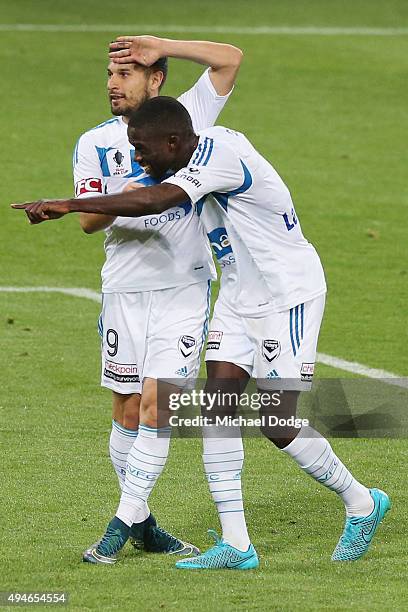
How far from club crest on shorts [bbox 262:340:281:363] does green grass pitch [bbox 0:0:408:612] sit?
34.3 inches

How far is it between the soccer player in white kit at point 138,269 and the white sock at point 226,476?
1.01ft

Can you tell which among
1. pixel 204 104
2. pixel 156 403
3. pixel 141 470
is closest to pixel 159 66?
pixel 204 104

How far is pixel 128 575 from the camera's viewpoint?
6.37 m

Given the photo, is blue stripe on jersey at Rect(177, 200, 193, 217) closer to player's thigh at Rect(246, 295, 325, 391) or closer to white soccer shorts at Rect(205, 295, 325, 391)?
white soccer shorts at Rect(205, 295, 325, 391)

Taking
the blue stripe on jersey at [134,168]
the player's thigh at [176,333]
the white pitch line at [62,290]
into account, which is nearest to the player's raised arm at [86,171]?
the blue stripe on jersey at [134,168]

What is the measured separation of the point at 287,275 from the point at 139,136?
0.86 m

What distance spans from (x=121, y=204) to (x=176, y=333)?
728mm

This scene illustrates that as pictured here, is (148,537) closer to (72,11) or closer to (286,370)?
(286,370)

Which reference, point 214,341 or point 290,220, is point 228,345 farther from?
point 290,220

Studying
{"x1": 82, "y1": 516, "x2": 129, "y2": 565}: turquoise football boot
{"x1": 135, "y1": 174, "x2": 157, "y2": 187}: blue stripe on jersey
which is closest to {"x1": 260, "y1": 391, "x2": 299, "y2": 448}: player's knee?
{"x1": 82, "y1": 516, "x2": 129, "y2": 565}: turquoise football boot

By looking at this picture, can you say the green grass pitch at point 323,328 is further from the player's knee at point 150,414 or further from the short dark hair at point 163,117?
the short dark hair at point 163,117

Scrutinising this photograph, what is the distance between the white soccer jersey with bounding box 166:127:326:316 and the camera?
645 cm

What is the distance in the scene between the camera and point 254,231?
6.57m

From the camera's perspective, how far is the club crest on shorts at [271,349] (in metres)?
6.60
